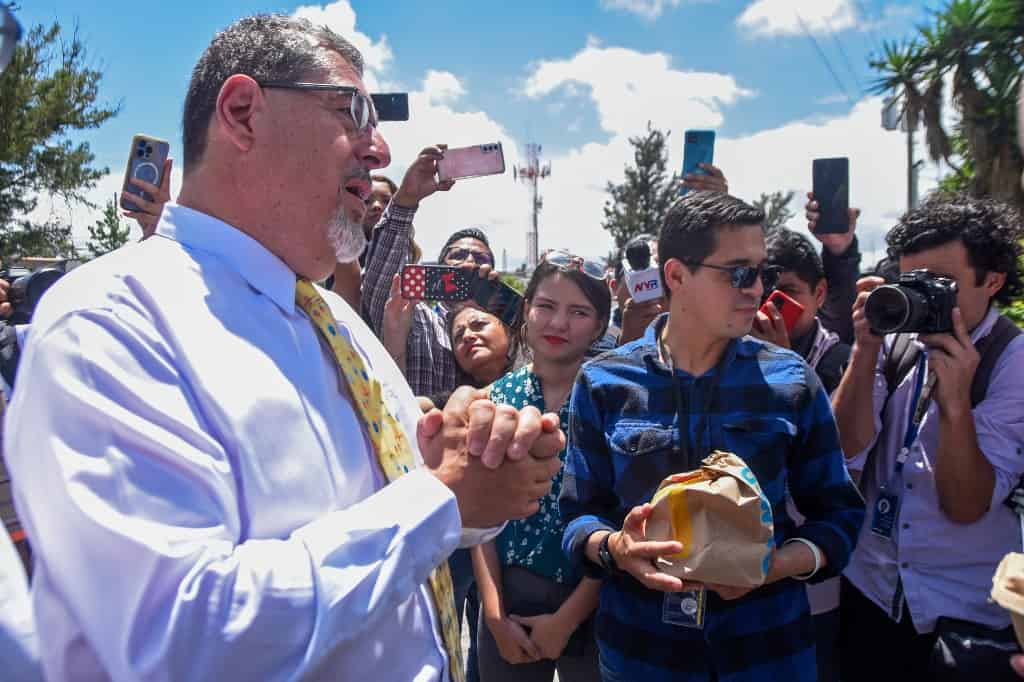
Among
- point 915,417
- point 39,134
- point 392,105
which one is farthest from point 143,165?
point 39,134

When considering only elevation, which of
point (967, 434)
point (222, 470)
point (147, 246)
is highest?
point (147, 246)

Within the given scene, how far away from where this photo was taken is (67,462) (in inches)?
36.2

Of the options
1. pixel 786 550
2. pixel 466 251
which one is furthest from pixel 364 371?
pixel 466 251

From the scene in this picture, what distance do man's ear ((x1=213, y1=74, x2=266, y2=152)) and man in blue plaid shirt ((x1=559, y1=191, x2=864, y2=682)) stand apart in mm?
1169

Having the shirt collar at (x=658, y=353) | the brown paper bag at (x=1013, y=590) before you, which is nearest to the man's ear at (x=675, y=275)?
the shirt collar at (x=658, y=353)

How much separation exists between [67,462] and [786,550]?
63.3 inches

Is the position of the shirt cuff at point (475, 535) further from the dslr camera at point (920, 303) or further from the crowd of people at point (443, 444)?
the dslr camera at point (920, 303)

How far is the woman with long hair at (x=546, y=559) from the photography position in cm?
243

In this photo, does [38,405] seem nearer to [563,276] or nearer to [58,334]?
[58,334]

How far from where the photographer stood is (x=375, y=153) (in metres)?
1.52

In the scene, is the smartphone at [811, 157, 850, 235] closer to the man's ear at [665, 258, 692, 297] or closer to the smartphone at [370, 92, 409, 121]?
the man's ear at [665, 258, 692, 297]

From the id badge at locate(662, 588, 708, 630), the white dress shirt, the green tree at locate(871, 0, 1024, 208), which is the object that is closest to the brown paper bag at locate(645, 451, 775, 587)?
the id badge at locate(662, 588, 708, 630)

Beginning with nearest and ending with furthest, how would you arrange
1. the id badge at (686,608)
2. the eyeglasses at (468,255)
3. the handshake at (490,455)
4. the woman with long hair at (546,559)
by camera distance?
the handshake at (490,455), the id badge at (686,608), the woman with long hair at (546,559), the eyeglasses at (468,255)

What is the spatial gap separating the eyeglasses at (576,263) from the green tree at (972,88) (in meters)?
11.2
